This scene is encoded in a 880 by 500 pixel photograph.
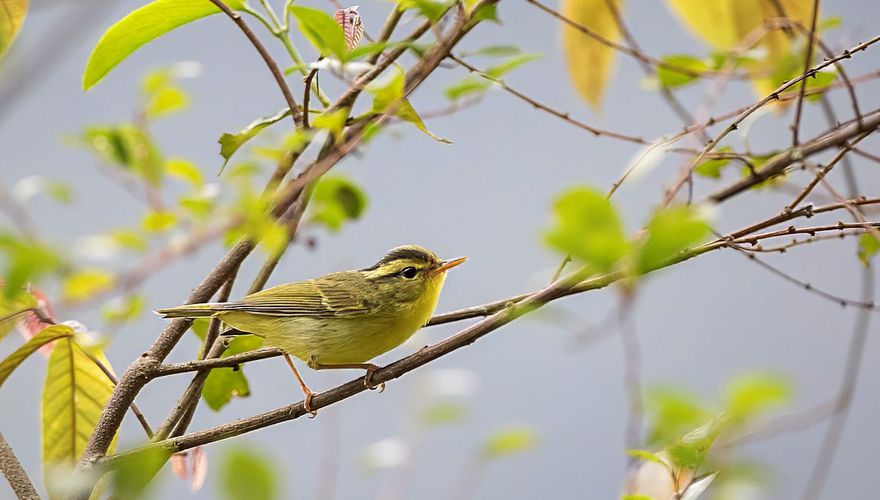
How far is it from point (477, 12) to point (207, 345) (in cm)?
50

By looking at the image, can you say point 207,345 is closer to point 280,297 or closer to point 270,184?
point 270,184

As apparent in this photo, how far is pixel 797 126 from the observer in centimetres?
101

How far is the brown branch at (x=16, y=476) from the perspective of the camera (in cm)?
81

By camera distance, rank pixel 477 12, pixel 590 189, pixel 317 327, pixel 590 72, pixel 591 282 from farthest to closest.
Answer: pixel 317 327
pixel 590 72
pixel 477 12
pixel 591 282
pixel 590 189

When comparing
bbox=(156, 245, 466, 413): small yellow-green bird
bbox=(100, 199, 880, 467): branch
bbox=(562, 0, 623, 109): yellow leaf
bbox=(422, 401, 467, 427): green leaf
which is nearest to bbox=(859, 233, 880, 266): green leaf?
bbox=(100, 199, 880, 467): branch

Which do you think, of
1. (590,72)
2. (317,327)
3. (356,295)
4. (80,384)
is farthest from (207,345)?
(590,72)

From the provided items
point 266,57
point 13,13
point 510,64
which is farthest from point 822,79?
point 13,13

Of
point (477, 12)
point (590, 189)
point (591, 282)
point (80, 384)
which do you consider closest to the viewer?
point (590, 189)

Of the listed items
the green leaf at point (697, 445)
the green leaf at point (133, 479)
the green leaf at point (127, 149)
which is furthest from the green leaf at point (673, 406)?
the green leaf at point (127, 149)

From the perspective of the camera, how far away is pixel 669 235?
0.40 meters

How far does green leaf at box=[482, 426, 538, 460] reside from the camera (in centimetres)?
89

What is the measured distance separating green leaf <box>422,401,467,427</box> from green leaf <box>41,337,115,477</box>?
37 cm

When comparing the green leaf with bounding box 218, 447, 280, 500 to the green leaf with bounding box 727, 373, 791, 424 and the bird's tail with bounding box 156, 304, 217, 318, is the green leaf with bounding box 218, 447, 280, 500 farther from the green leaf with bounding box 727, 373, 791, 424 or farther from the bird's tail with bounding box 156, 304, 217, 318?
the bird's tail with bounding box 156, 304, 217, 318

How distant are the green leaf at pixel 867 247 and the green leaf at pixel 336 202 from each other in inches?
22.0
